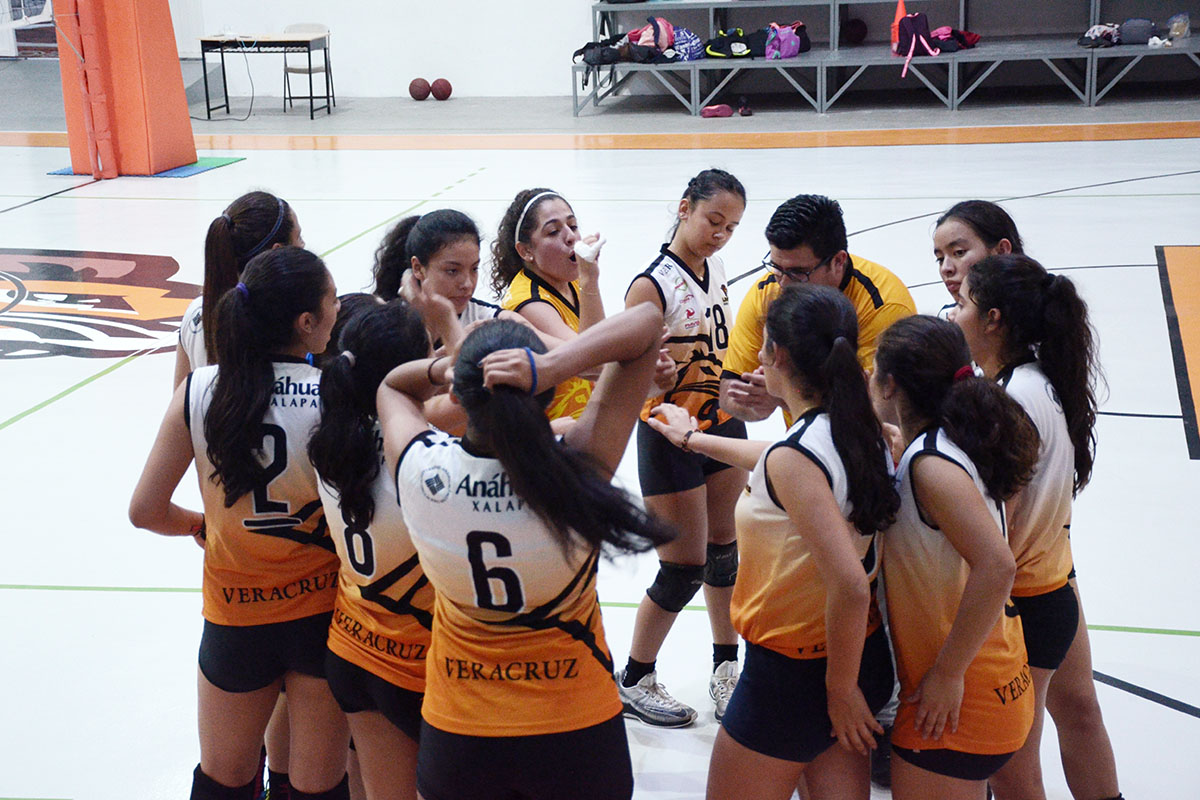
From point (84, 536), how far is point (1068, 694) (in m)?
3.96

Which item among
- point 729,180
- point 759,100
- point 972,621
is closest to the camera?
point 972,621

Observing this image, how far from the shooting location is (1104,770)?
280cm

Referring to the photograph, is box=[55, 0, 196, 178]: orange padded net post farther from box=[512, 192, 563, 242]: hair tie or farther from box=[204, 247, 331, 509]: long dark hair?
box=[204, 247, 331, 509]: long dark hair

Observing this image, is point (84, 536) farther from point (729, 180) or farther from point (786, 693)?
point (786, 693)

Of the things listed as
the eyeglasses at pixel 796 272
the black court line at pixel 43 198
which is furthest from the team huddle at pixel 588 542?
the black court line at pixel 43 198

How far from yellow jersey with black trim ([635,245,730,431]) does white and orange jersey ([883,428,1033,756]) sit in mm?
1257

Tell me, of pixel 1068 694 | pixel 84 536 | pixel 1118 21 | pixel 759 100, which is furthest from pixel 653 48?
pixel 1068 694

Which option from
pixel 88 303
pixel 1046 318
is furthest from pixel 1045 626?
pixel 88 303

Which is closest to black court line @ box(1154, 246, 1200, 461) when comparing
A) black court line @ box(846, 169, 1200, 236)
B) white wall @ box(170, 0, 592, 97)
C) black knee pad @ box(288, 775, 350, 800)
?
black court line @ box(846, 169, 1200, 236)

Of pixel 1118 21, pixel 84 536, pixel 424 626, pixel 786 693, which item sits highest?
pixel 1118 21

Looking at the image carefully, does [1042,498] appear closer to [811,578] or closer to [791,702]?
[811,578]

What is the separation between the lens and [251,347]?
2.47 m

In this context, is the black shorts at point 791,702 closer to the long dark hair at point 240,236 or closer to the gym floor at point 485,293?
the gym floor at point 485,293

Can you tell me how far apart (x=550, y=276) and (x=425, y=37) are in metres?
16.2
